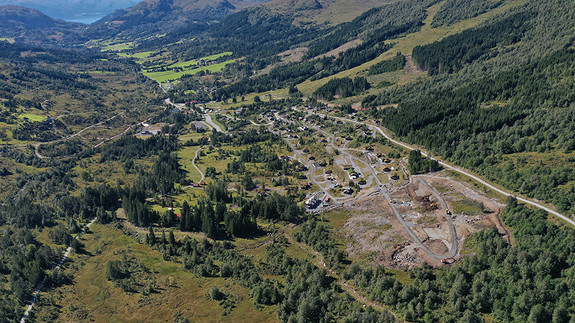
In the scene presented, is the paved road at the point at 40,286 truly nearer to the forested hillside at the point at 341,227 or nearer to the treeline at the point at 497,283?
the forested hillside at the point at 341,227

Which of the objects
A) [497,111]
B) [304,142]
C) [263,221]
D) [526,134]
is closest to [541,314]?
[263,221]

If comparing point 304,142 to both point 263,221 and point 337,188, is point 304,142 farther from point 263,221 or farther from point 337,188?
point 263,221

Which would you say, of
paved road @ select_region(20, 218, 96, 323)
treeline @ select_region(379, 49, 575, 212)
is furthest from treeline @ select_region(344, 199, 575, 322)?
paved road @ select_region(20, 218, 96, 323)

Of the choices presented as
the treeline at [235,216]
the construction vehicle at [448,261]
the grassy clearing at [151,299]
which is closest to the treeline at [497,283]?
the construction vehicle at [448,261]

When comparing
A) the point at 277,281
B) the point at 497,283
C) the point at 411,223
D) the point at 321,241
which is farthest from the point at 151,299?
the point at 497,283

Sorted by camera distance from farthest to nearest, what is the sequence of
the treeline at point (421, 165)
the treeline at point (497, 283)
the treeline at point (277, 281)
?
the treeline at point (421, 165) → the treeline at point (277, 281) → the treeline at point (497, 283)

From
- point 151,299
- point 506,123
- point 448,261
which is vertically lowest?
point 151,299

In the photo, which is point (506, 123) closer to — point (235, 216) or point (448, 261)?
point (448, 261)
